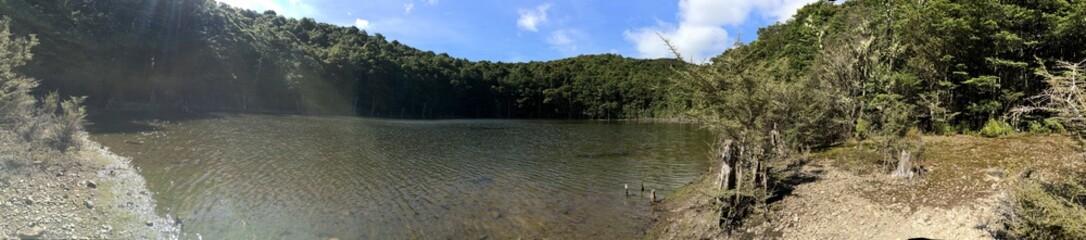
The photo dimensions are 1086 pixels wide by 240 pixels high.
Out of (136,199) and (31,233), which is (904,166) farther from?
(136,199)

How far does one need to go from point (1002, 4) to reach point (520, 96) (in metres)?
132

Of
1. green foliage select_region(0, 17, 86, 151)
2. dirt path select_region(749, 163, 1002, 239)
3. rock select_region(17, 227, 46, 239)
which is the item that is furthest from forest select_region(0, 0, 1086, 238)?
green foliage select_region(0, 17, 86, 151)

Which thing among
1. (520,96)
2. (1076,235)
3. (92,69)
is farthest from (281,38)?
(1076,235)

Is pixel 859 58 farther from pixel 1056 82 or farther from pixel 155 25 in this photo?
pixel 155 25

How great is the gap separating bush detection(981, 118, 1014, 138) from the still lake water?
13259 millimetres

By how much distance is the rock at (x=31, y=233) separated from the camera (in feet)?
34.7

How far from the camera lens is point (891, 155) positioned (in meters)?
17.5

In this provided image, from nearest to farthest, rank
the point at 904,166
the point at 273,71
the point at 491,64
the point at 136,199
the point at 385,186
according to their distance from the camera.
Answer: the point at 904,166 → the point at 136,199 → the point at 385,186 → the point at 273,71 → the point at 491,64

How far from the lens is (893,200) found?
13.9 m

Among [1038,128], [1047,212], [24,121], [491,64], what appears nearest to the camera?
[1047,212]

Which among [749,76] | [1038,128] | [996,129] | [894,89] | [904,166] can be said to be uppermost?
[894,89]

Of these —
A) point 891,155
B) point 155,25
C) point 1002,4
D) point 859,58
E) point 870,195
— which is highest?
point 155,25

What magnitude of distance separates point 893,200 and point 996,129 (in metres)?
13.8

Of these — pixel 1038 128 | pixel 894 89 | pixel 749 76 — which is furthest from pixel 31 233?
pixel 1038 128
